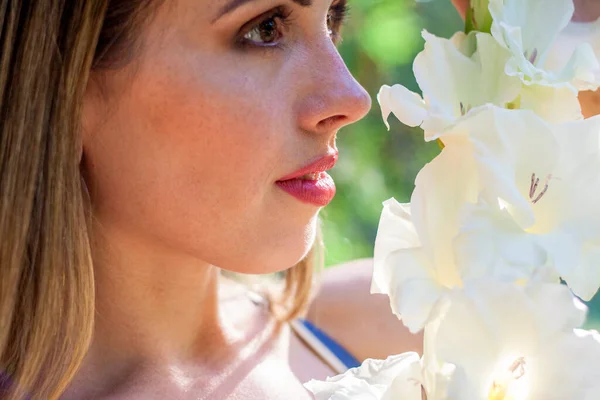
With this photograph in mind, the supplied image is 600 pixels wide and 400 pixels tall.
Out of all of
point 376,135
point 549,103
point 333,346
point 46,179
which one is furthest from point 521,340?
point 376,135

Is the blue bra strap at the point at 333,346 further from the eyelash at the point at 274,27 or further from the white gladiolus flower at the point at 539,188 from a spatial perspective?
the white gladiolus flower at the point at 539,188

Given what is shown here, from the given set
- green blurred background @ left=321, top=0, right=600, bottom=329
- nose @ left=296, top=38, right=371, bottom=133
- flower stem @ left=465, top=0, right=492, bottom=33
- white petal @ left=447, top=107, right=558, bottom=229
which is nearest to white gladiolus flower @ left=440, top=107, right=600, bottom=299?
white petal @ left=447, top=107, right=558, bottom=229

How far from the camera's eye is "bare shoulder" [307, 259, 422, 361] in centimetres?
126

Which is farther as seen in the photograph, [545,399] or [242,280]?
[242,280]

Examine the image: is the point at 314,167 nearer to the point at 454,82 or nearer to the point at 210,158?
the point at 210,158

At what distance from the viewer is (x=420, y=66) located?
1.82ft

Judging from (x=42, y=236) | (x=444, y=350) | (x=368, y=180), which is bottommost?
(x=368, y=180)

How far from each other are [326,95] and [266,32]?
106 millimetres

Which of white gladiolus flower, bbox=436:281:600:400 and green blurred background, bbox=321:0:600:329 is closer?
white gladiolus flower, bbox=436:281:600:400

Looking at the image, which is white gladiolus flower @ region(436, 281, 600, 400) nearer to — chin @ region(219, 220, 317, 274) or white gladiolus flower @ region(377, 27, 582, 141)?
white gladiolus flower @ region(377, 27, 582, 141)

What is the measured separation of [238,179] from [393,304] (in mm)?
381

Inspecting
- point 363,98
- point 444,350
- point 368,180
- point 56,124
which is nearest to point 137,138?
point 56,124

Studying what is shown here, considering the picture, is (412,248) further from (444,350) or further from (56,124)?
(56,124)

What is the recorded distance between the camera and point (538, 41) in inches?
23.3
